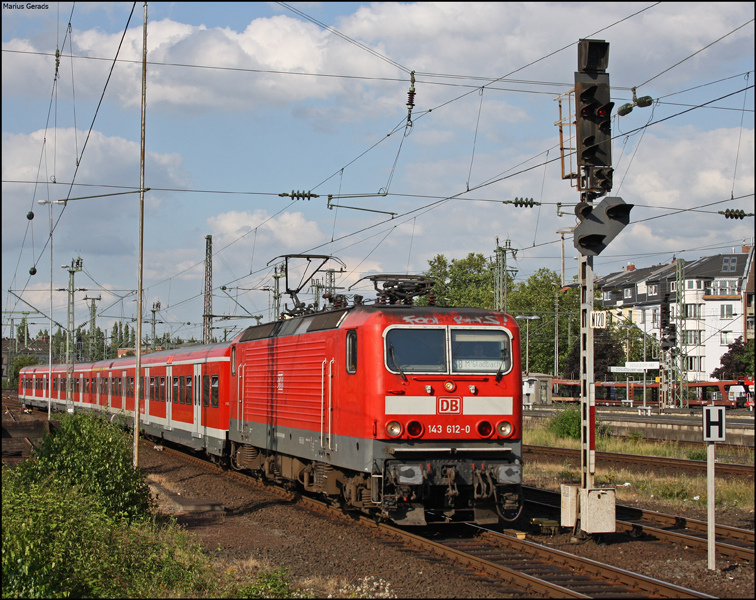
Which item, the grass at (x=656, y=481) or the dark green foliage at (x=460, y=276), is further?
the dark green foliage at (x=460, y=276)

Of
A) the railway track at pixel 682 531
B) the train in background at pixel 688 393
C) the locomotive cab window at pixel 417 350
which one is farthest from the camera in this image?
the train in background at pixel 688 393

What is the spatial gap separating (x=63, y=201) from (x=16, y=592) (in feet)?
41.9

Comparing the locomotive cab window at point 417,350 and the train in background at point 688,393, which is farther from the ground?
the locomotive cab window at point 417,350

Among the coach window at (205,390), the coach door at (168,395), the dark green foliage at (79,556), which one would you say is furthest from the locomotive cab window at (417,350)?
the coach door at (168,395)

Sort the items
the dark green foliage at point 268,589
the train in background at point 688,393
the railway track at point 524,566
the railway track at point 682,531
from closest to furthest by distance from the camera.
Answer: the dark green foliage at point 268,589
the railway track at point 524,566
the railway track at point 682,531
the train in background at point 688,393

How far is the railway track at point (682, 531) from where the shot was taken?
1025 centimetres

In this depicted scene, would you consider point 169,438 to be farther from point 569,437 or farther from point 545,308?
point 545,308

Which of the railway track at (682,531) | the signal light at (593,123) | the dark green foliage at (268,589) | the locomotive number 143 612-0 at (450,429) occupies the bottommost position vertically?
the railway track at (682,531)

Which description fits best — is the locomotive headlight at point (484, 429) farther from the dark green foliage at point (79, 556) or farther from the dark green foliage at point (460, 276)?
the dark green foliage at point (460, 276)

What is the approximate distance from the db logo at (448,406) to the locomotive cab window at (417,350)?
1.46 feet

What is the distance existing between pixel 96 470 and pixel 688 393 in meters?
53.3

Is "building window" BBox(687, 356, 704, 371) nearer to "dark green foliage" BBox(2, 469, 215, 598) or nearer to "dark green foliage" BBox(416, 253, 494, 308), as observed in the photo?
"dark green foliage" BBox(416, 253, 494, 308)

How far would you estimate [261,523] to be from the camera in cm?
1348

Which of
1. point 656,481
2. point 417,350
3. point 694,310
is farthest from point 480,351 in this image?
point 694,310
